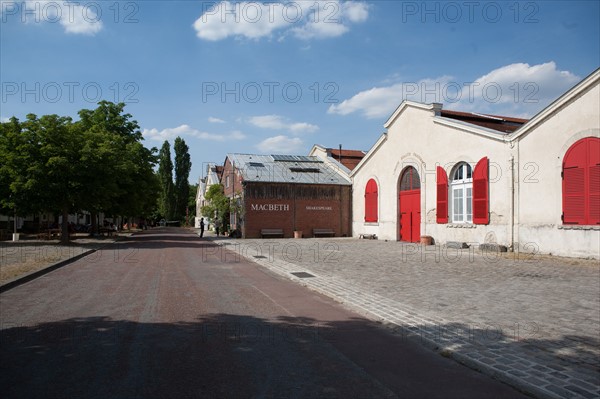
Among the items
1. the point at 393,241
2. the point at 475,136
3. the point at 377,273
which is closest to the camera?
the point at 377,273

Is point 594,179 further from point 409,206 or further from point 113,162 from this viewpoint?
point 113,162

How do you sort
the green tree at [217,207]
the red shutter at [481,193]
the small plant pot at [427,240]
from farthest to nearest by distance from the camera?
1. the green tree at [217,207]
2. the small plant pot at [427,240]
3. the red shutter at [481,193]

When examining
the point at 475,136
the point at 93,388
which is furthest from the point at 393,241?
the point at 93,388

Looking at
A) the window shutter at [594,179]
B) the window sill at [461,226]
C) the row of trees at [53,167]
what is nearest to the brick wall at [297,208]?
the row of trees at [53,167]

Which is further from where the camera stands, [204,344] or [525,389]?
[204,344]

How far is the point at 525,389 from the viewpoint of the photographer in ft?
15.5

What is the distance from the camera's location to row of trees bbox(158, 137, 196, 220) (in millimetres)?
83625

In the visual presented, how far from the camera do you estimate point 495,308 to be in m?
8.59

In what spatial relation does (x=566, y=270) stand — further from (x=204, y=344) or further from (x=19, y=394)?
(x=19, y=394)

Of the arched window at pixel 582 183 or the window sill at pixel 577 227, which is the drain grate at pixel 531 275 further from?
the arched window at pixel 582 183

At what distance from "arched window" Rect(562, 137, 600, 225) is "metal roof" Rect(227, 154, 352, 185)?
22247 mm

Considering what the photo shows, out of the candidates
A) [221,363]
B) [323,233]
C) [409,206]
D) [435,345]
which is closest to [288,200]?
[323,233]

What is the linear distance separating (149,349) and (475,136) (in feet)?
68.6

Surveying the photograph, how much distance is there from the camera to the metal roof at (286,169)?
125 feet
